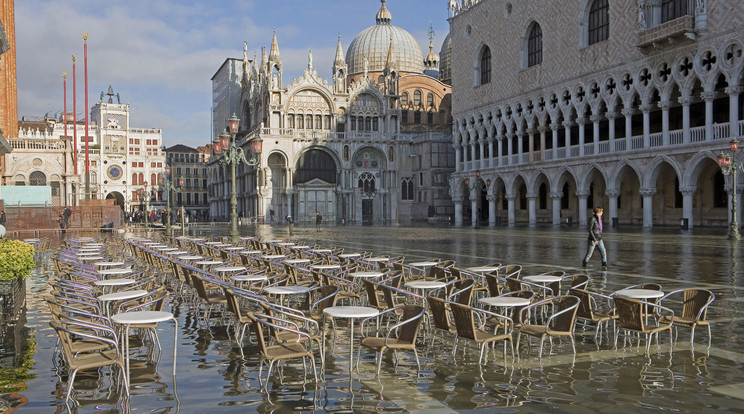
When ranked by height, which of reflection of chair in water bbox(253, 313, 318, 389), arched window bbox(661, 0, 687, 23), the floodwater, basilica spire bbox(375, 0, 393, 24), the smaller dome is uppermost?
basilica spire bbox(375, 0, 393, 24)

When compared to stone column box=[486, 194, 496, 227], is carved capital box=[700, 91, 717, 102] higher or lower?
higher

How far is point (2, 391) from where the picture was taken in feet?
19.2

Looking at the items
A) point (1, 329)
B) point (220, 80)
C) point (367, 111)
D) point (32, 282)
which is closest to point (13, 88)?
point (32, 282)

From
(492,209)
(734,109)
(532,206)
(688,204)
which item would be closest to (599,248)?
(734,109)

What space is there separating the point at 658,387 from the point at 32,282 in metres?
12.7

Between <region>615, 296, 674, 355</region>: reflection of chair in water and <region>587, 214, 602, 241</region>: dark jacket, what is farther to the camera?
<region>587, 214, 602, 241</region>: dark jacket

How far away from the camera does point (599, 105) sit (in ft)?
121

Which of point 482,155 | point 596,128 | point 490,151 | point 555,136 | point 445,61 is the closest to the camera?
point 596,128

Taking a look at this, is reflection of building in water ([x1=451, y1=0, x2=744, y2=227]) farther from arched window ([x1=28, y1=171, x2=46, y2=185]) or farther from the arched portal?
arched window ([x1=28, y1=171, x2=46, y2=185])

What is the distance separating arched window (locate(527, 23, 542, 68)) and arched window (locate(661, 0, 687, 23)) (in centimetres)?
1019

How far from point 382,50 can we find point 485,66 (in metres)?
21.3

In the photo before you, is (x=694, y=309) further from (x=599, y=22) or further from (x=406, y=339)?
(x=599, y=22)

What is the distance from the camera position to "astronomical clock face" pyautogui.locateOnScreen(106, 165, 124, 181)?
86.6 m

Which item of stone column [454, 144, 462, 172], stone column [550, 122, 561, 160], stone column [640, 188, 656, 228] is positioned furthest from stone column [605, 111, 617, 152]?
stone column [454, 144, 462, 172]
